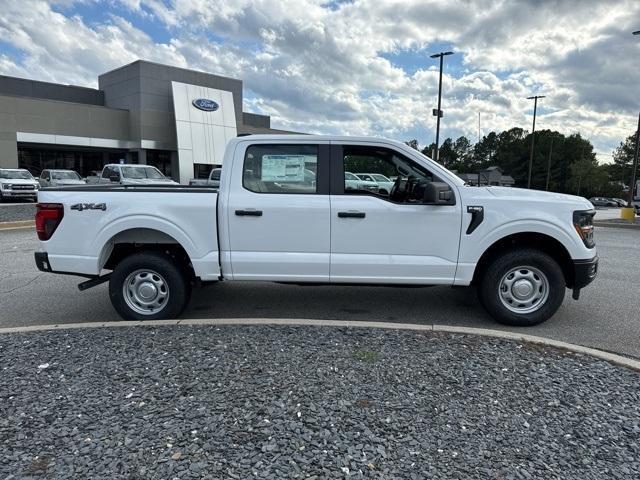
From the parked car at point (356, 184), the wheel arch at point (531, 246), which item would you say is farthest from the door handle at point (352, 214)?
the wheel arch at point (531, 246)

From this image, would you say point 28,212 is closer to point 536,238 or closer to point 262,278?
point 262,278

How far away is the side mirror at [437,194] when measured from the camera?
169 inches

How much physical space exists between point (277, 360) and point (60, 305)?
3.54 meters

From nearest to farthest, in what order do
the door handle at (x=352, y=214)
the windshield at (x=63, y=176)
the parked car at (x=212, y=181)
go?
the door handle at (x=352, y=214), the parked car at (x=212, y=181), the windshield at (x=63, y=176)

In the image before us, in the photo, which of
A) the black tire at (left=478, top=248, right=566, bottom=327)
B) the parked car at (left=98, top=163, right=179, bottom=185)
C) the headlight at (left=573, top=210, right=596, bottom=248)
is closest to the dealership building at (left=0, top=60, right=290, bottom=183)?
the parked car at (left=98, top=163, right=179, bottom=185)

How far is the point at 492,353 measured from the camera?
3748 millimetres

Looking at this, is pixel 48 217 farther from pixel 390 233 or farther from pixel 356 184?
pixel 390 233

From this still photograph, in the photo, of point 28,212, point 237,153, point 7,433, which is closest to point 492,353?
point 237,153

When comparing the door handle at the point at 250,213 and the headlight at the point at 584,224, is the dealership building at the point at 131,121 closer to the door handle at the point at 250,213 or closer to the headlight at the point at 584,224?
the door handle at the point at 250,213

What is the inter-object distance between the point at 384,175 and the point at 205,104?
40512mm

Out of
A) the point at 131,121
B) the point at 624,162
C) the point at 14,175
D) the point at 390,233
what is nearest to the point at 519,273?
the point at 390,233

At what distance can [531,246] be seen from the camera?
4758 mm

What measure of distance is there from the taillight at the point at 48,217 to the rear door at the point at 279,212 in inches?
66.6

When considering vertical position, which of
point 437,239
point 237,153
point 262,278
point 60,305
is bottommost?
point 60,305
